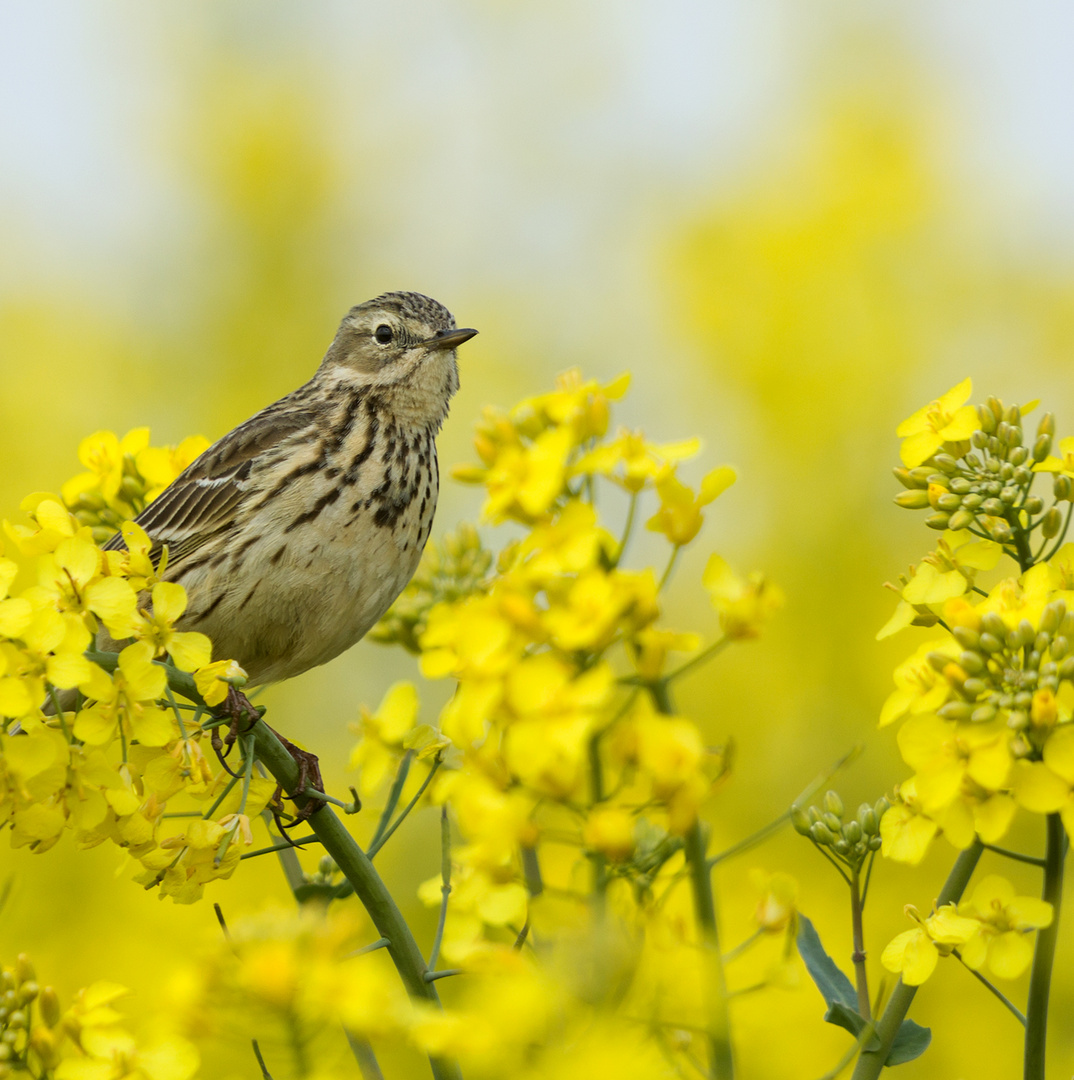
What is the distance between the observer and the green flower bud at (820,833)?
2.23m

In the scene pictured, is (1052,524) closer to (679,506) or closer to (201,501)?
(679,506)

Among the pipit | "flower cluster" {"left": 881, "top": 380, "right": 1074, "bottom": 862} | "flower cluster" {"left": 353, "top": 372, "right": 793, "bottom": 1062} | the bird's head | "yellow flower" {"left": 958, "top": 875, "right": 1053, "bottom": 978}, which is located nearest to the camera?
"flower cluster" {"left": 353, "top": 372, "right": 793, "bottom": 1062}

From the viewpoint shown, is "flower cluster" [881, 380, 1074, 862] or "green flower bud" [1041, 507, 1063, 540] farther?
"green flower bud" [1041, 507, 1063, 540]

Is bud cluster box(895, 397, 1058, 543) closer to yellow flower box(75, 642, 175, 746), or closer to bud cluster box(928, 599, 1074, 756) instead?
bud cluster box(928, 599, 1074, 756)

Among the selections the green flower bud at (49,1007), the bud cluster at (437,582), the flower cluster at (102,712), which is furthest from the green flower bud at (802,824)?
the bud cluster at (437,582)

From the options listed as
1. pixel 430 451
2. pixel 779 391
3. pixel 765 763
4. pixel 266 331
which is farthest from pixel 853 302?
pixel 430 451

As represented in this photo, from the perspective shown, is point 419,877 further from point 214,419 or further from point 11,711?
point 214,419

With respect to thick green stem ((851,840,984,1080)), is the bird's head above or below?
above

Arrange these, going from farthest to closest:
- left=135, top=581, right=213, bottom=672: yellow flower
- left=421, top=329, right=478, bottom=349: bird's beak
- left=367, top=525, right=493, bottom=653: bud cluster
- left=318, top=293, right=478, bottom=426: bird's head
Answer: left=318, top=293, right=478, bottom=426: bird's head → left=421, top=329, right=478, bottom=349: bird's beak → left=367, top=525, right=493, bottom=653: bud cluster → left=135, top=581, right=213, bottom=672: yellow flower

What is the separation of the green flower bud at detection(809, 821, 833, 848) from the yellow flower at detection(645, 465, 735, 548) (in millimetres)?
845

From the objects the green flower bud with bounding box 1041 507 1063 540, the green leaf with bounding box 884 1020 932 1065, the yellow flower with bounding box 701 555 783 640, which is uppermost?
the yellow flower with bounding box 701 555 783 640

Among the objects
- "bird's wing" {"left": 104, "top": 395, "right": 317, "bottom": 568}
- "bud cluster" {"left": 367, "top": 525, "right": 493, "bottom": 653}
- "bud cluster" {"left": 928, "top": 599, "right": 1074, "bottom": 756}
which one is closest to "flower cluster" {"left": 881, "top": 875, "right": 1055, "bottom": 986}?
"bud cluster" {"left": 928, "top": 599, "right": 1074, "bottom": 756}

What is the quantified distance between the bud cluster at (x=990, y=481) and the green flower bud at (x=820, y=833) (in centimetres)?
54

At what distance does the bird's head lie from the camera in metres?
5.11
